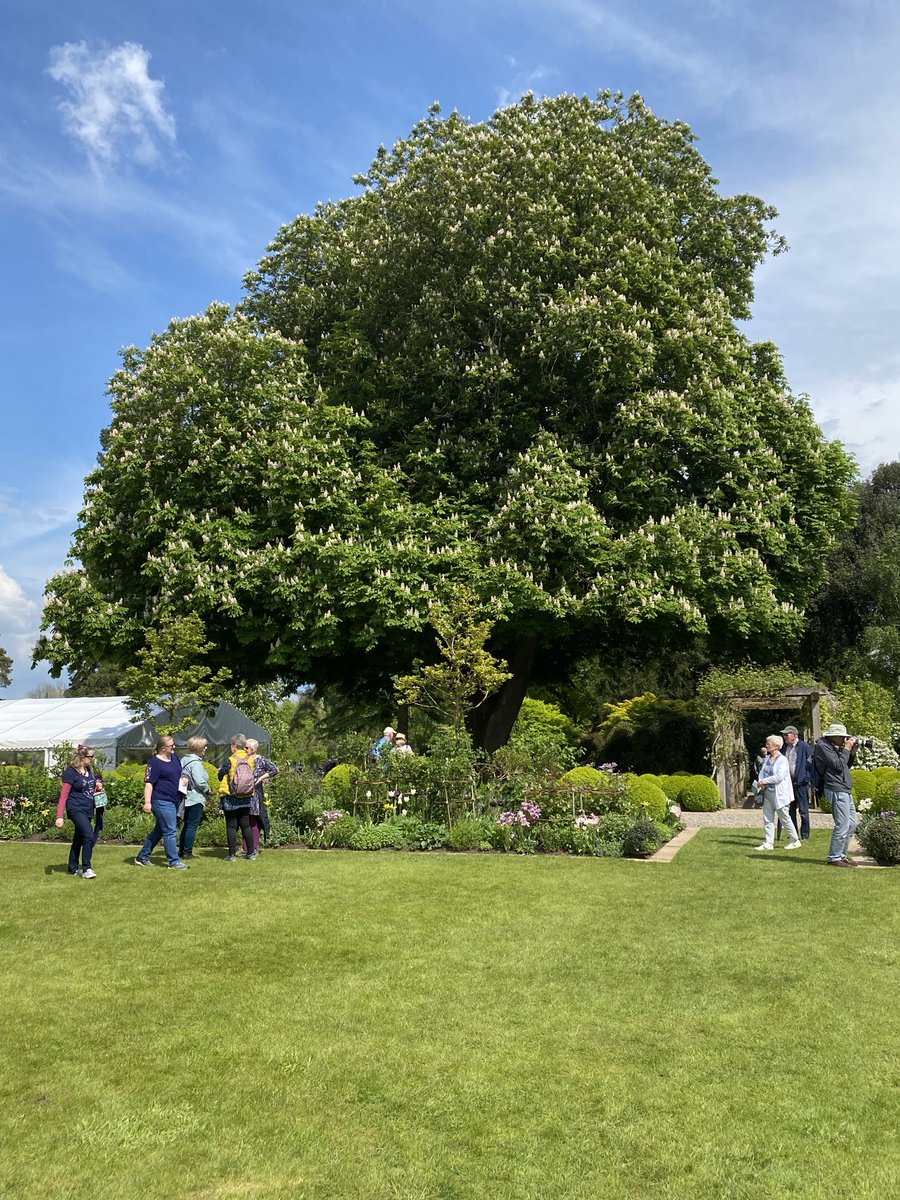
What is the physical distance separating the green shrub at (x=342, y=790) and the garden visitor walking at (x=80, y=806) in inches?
173

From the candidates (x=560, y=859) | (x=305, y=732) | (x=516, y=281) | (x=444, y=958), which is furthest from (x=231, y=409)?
(x=305, y=732)

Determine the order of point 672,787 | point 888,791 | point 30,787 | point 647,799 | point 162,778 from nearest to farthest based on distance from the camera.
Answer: point 162,778 < point 888,791 < point 647,799 < point 30,787 < point 672,787

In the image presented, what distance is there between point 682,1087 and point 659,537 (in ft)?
50.7

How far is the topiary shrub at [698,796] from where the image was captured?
22172mm

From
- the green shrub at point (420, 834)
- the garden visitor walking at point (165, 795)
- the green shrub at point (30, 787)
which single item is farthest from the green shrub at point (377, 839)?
the green shrub at point (30, 787)

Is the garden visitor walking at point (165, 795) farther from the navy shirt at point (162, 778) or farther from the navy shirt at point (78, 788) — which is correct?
the navy shirt at point (78, 788)

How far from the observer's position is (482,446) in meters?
21.7

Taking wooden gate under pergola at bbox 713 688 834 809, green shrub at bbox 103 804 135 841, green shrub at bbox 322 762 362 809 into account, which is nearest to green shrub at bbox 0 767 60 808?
green shrub at bbox 103 804 135 841

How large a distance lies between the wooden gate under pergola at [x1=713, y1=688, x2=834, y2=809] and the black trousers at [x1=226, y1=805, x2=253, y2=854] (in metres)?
14.6

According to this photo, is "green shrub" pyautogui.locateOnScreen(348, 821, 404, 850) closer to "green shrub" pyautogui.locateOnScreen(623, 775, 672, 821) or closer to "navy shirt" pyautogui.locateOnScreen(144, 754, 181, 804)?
"navy shirt" pyautogui.locateOnScreen(144, 754, 181, 804)

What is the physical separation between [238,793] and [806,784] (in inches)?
377

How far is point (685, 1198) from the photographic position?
3.70m

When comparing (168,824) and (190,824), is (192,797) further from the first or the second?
(168,824)

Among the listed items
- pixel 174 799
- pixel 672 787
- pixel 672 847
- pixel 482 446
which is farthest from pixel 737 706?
pixel 174 799
